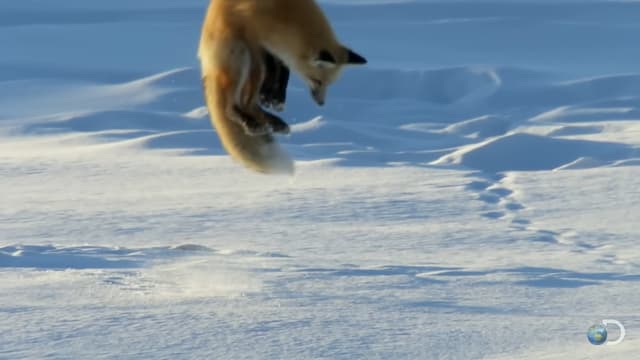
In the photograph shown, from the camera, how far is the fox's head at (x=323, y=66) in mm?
605

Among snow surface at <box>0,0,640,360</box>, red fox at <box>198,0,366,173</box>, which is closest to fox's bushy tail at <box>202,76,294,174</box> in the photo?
Result: red fox at <box>198,0,366,173</box>

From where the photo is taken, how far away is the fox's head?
0.60 m

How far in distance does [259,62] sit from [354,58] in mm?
37

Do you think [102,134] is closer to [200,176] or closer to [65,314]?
[200,176]

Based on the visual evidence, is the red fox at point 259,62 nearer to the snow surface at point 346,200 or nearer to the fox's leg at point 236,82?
the fox's leg at point 236,82

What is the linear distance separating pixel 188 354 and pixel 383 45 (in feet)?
56.4

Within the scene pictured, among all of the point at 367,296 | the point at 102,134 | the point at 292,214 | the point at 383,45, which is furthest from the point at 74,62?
the point at 367,296

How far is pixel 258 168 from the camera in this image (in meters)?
0.63

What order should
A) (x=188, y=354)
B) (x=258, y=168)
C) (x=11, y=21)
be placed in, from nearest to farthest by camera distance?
(x=258, y=168) < (x=188, y=354) < (x=11, y=21)

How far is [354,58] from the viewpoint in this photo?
0.63 m

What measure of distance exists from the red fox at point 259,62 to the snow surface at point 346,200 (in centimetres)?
526

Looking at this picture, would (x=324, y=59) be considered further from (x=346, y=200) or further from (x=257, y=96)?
(x=346, y=200)

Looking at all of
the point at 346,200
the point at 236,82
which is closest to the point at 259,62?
the point at 236,82

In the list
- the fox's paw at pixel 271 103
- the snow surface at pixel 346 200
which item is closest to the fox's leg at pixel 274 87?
the fox's paw at pixel 271 103
